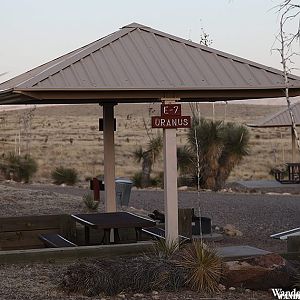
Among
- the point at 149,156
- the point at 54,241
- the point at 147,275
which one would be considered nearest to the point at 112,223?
the point at 54,241

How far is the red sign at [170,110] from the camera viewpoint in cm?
998

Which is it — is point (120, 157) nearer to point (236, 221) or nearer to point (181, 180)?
point (181, 180)

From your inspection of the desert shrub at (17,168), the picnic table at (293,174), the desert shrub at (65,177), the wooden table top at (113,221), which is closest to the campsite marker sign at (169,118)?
the wooden table top at (113,221)

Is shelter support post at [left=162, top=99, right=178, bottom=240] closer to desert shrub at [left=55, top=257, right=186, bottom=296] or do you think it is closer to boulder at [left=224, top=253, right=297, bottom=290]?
desert shrub at [left=55, top=257, right=186, bottom=296]

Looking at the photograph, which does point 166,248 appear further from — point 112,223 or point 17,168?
point 17,168

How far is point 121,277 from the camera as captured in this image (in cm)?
805

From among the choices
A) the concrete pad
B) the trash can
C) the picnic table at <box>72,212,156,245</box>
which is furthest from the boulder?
the trash can

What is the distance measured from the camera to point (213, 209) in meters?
19.3

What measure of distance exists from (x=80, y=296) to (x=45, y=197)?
41.7 ft

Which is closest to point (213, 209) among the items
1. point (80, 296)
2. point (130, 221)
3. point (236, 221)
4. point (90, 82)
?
point (236, 221)

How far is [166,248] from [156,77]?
223cm

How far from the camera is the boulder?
8055mm

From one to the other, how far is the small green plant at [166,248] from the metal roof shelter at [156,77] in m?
0.44

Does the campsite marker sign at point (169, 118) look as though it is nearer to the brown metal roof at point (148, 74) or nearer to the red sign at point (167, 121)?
the red sign at point (167, 121)
